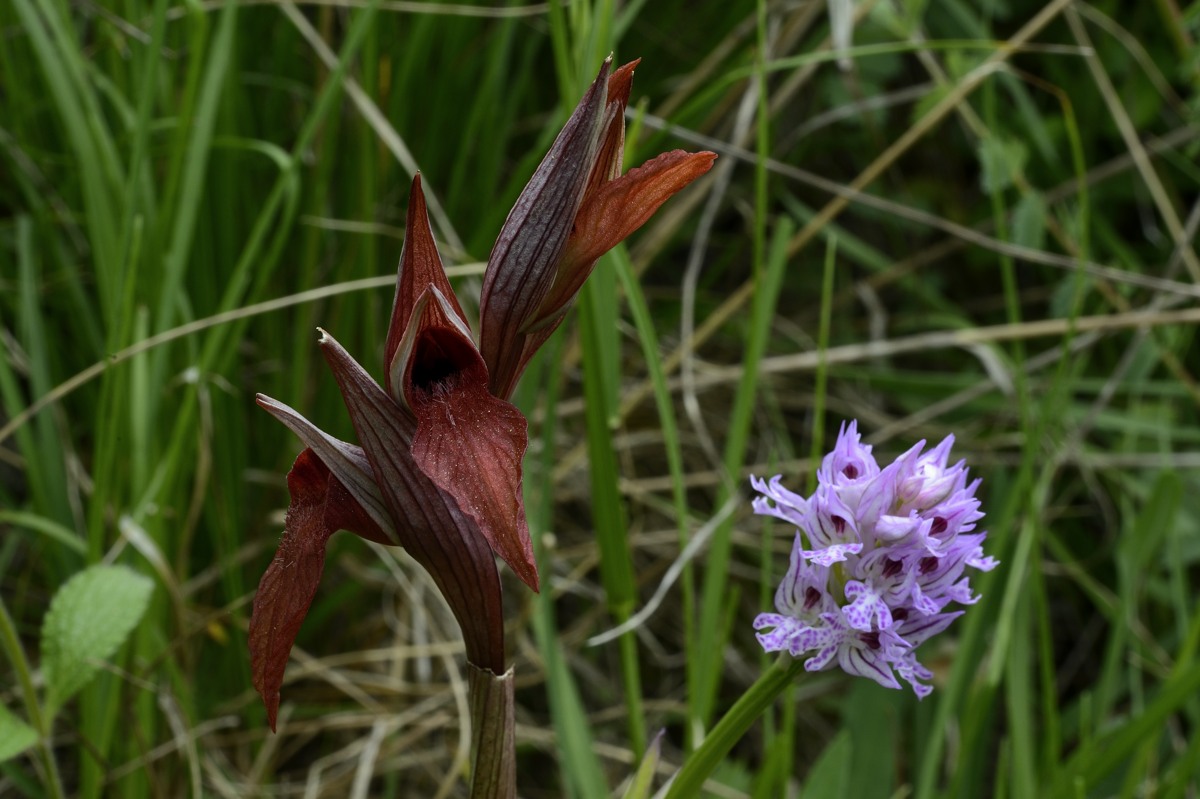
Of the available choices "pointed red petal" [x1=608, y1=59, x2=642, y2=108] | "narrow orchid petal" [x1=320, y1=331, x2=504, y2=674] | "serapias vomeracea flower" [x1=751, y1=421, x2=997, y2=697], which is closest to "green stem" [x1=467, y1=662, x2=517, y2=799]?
"narrow orchid petal" [x1=320, y1=331, x2=504, y2=674]

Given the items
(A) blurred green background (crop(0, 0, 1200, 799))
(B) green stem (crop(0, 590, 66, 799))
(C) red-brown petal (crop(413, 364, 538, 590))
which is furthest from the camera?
(A) blurred green background (crop(0, 0, 1200, 799))

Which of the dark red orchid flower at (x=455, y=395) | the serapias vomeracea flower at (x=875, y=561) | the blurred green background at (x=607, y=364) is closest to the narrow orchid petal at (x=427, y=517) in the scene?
the dark red orchid flower at (x=455, y=395)

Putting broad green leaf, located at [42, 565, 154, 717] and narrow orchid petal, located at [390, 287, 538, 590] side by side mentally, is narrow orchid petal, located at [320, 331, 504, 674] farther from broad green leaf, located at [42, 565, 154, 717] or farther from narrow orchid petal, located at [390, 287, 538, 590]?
broad green leaf, located at [42, 565, 154, 717]

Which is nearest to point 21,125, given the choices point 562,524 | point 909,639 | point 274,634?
point 562,524

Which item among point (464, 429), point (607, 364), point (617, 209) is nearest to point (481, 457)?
point (464, 429)

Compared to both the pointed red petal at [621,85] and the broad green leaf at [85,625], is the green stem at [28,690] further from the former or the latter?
the pointed red petal at [621,85]

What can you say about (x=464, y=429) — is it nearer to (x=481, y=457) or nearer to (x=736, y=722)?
(x=481, y=457)

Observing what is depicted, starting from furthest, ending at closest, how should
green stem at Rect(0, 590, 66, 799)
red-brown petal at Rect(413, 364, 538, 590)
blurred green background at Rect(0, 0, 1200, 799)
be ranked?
1. blurred green background at Rect(0, 0, 1200, 799)
2. green stem at Rect(0, 590, 66, 799)
3. red-brown petal at Rect(413, 364, 538, 590)

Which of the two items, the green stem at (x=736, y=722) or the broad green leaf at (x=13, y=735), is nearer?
the green stem at (x=736, y=722)
